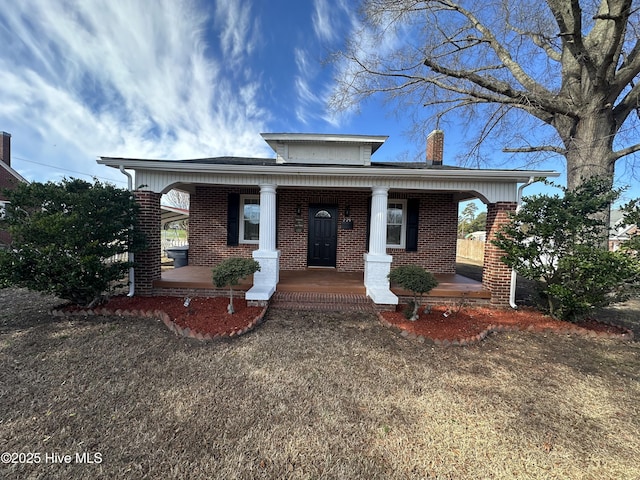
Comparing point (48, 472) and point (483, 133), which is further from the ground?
point (483, 133)

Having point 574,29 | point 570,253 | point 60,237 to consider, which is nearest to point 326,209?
point 570,253

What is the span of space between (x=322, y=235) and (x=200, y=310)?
4.19m

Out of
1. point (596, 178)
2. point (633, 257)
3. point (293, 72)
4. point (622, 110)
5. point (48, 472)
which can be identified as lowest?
point (48, 472)

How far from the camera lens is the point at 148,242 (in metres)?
5.60

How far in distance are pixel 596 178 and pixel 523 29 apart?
248 inches

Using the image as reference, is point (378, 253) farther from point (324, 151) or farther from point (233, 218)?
point (233, 218)

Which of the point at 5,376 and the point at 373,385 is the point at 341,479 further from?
the point at 5,376

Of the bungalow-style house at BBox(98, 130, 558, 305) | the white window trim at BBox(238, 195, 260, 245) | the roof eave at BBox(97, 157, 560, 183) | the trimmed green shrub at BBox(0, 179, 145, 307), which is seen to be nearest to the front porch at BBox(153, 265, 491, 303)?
the bungalow-style house at BBox(98, 130, 558, 305)

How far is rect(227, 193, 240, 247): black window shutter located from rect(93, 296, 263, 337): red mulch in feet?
8.67

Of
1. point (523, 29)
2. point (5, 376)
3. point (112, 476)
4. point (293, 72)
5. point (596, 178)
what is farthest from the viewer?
point (293, 72)

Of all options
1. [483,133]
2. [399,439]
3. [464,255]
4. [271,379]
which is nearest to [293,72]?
[483,133]

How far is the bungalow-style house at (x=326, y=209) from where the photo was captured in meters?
5.66

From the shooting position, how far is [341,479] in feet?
6.08

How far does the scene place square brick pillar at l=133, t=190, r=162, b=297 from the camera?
5633 mm
